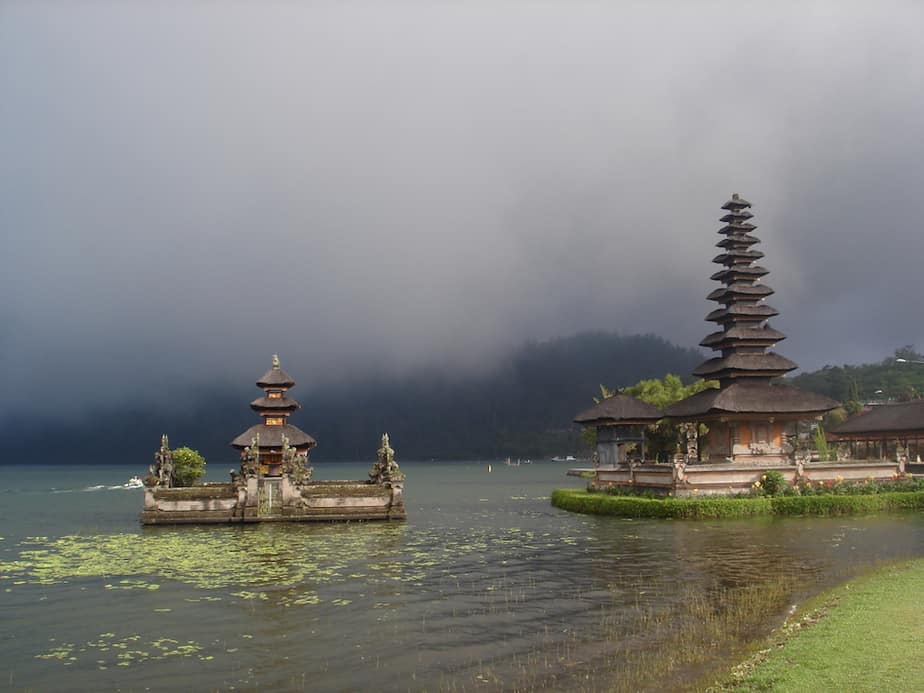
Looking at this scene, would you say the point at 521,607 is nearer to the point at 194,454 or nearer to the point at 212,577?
the point at 212,577

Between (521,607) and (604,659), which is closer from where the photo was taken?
(604,659)

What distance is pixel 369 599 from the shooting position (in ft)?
71.6

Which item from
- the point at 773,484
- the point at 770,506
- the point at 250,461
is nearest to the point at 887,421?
Result: the point at 773,484

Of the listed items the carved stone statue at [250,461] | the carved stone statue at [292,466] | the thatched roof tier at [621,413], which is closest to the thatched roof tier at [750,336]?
the thatched roof tier at [621,413]

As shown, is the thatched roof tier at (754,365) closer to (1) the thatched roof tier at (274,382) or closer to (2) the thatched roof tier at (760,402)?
(2) the thatched roof tier at (760,402)

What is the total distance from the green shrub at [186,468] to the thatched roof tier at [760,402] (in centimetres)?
3944

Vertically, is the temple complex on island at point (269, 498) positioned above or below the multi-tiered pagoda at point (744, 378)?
below

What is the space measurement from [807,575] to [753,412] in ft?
87.7

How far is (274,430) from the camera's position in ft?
189

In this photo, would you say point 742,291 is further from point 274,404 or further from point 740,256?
point 274,404

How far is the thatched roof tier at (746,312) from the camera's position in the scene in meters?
54.3

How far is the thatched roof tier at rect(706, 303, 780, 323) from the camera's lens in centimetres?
5434

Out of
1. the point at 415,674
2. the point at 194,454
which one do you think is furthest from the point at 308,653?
the point at 194,454

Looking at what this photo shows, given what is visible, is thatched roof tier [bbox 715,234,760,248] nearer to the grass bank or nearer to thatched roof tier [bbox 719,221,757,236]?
thatched roof tier [bbox 719,221,757,236]
